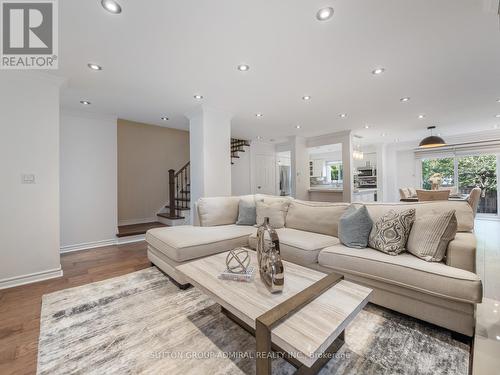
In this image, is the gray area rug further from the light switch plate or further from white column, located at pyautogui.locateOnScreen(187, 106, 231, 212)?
white column, located at pyautogui.locateOnScreen(187, 106, 231, 212)

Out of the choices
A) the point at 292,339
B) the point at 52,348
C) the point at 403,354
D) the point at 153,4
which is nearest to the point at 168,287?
the point at 52,348

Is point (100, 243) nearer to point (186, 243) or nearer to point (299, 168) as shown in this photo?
point (186, 243)

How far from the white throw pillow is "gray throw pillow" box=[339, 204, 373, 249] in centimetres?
97

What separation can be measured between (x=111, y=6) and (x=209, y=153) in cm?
245

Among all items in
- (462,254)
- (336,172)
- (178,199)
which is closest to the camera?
(462,254)

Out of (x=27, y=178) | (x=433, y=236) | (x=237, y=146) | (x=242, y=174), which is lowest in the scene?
(x=433, y=236)

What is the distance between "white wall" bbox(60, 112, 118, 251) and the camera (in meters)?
3.80

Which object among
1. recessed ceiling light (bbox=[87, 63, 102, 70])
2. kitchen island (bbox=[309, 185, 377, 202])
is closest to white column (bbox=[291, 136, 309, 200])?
kitchen island (bbox=[309, 185, 377, 202])

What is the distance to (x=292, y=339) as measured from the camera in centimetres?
95

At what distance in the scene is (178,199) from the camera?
5.66 m

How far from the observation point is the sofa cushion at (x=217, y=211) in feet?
10.9

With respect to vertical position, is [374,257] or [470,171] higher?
[470,171]

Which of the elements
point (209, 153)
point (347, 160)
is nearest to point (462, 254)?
point (209, 153)

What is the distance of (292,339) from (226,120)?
12.6 feet
